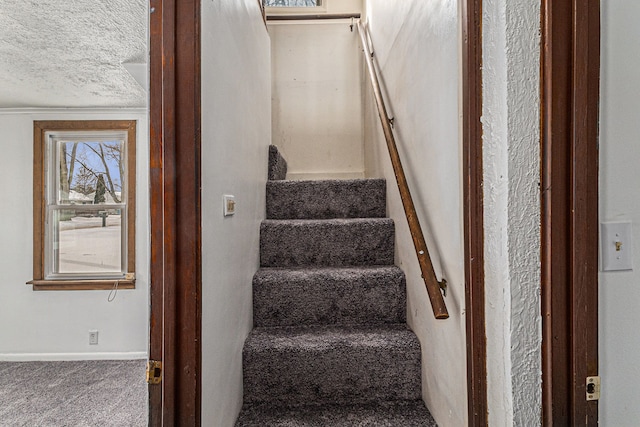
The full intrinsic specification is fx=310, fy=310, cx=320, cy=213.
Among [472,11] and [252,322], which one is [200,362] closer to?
[252,322]

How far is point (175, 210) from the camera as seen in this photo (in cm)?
88

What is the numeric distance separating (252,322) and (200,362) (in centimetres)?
70

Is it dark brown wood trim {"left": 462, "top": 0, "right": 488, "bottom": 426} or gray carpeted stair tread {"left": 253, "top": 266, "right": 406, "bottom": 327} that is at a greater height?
dark brown wood trim {"left": 462, "top": 0, "right": 488, "bottom": 426}

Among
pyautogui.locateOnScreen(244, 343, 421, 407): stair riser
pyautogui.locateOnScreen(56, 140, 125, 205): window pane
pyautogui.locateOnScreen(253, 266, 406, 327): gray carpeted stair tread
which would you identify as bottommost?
pyautogui.locateOnScreen(244, 343, 421, 407): stair riser

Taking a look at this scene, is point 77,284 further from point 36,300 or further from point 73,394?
point 73,394

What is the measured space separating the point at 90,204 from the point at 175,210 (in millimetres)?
2916

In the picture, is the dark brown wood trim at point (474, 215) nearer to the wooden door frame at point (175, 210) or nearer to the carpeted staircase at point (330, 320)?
the carpeted staircase at point (330, 320)

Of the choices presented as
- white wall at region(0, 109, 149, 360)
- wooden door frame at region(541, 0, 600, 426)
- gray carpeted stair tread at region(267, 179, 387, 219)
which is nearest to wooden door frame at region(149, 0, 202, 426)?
wooden door frame at region(541, 0, 600, 426)

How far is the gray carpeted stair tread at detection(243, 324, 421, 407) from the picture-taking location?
1388mm

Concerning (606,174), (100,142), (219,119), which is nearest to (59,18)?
(219,119)

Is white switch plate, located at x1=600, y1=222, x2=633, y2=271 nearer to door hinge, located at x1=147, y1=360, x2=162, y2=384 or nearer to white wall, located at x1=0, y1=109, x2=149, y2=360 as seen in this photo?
door hinge, located at x1=147, y1=360, x2=162, y2=384

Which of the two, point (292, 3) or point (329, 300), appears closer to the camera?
point (329, 300)

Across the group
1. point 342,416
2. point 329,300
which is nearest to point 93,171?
point 329,300

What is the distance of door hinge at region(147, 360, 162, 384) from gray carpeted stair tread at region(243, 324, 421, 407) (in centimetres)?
56
